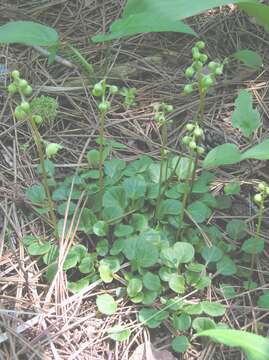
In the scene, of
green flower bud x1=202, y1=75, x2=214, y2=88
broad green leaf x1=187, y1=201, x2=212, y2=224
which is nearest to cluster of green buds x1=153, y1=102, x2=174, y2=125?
green flower bud x1=202, y1=75, x2=214, y2=88

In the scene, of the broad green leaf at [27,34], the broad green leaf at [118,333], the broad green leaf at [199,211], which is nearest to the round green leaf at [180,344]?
the broad green leaf at [118,333]

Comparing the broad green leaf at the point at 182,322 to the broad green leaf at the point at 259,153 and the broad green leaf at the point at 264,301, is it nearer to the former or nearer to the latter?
the broad green leaf at the point at 264,301

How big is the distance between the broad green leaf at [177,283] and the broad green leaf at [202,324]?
0.08m

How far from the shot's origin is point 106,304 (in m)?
1.31

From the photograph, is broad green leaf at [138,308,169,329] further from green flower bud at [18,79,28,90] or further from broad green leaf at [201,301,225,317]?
green flower bud at [18,79,28,90]

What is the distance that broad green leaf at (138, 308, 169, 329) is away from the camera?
1.28 meters

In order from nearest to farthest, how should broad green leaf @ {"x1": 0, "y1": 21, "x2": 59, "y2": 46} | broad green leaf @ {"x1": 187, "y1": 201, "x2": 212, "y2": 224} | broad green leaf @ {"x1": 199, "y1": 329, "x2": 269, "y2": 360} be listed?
broad green leaf @ {"x1": 199, "y1": 329, "x2": 269, "y2": 360}, broad green leaf @ {"x1": 187, "y1": 201, "x2": 212, "y2": 224}, broad green leaf @ {"x1": 0, "y1": 21, "x2": 59, "y2": 46}

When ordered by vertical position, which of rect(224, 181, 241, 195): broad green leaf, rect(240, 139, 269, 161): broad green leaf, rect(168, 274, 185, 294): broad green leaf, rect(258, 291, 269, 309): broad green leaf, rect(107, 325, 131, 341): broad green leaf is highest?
rect(240, 139, 269, 161): broad green leaf

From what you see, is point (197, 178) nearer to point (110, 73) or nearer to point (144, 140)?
point (144, 140)

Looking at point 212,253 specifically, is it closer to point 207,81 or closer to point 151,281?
point 151,281

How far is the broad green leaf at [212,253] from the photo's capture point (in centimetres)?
138

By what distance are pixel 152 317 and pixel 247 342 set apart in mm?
320

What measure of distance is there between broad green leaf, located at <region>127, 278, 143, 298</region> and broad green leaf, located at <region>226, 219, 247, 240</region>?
0.95 feet

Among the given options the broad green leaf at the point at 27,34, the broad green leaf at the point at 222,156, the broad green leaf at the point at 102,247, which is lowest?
the broad green leaf at the point at 102,247
